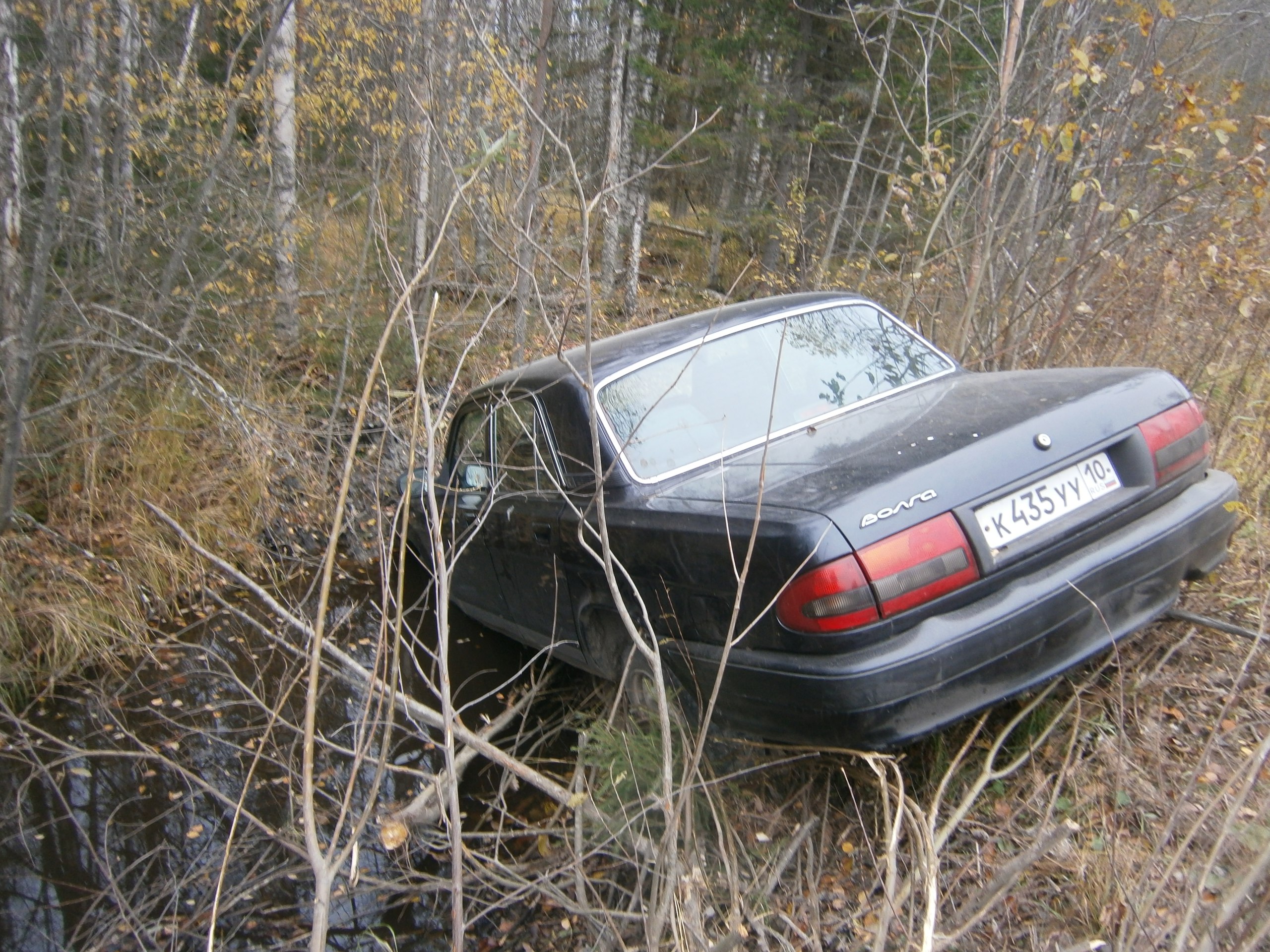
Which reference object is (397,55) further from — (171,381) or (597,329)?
Result: (171,381)

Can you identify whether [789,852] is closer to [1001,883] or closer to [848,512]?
[1001,883]

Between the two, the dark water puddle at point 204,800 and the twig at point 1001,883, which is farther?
the dark water puddle at point 204,800

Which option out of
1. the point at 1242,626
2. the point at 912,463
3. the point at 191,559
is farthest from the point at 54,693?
the point at 1242,626

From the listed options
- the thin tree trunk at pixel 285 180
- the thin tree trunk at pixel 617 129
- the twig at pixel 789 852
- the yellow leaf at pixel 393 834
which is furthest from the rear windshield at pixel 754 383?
the thin tree trunk at pixel 617 129

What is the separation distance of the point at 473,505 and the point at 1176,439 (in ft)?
8.73

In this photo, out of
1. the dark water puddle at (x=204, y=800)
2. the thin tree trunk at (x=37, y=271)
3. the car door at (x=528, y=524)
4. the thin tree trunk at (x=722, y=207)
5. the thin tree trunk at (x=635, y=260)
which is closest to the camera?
the dark water puddle at (x=204, y=800)

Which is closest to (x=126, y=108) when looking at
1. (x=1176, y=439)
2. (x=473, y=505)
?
(x=473, y=505)

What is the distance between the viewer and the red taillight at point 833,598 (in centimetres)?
231

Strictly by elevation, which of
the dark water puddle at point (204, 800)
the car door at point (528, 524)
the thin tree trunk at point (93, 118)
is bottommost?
the dark water puddle at point (204, 800)

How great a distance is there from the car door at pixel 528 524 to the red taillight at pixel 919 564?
1314 millimetres

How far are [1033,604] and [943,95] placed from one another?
12.0 metres

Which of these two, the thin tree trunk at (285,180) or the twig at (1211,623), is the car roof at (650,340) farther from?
the thin tree trunk at (285,180)

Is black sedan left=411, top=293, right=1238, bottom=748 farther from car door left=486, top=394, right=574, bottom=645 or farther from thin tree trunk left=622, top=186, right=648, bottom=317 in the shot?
thin tree trunk left=622, top=186, right=648, bottom=317

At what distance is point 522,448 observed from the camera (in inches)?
146
